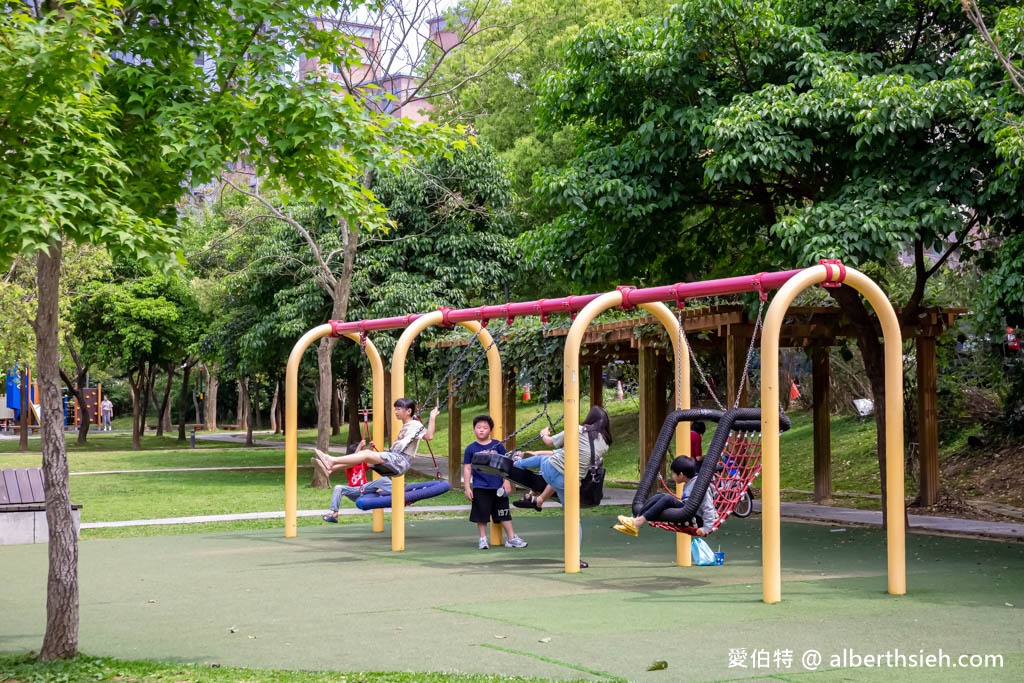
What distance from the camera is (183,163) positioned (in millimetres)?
7273

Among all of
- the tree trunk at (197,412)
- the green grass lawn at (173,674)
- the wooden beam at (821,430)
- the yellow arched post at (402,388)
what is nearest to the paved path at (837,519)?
the wooden beam at (821,430)

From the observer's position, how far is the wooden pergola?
16703 millimetres

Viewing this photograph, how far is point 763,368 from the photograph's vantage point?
9555 mm

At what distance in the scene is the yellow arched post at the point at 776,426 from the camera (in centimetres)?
939

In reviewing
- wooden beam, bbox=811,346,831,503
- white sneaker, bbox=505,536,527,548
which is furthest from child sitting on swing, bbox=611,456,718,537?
wooden beam, bbox=811,346,831,503

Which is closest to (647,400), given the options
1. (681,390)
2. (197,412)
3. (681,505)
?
(681,390)

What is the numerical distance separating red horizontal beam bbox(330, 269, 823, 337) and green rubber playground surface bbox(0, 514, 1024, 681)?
2.62 metres

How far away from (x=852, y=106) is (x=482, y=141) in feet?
52.3

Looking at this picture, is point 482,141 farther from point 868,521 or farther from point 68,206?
point 68,206

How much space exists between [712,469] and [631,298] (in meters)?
2.28

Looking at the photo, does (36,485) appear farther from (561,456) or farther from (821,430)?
(821,430)

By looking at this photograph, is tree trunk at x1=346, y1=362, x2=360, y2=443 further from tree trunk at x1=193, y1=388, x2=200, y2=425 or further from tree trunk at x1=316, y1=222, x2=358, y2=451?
tree trunk at x1=193, y1=388, x2=200, y2=425

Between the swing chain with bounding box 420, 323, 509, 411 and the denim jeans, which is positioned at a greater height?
the swing chain with bounding box 420, 323, 509, 411

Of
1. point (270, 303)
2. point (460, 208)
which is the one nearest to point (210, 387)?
point (270, 303)
